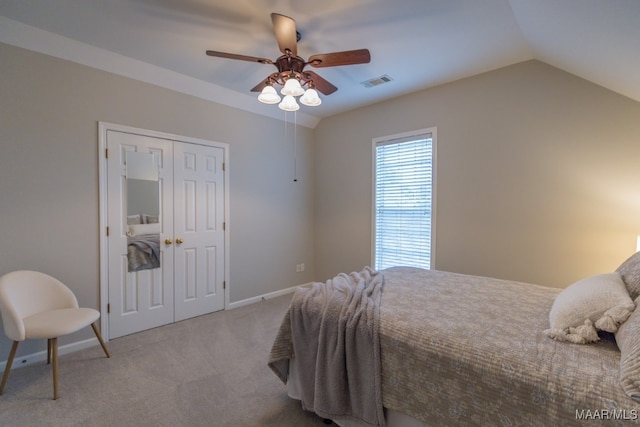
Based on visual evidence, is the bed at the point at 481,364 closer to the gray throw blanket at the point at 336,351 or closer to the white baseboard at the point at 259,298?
the gray throw blanket at the point at 336,351

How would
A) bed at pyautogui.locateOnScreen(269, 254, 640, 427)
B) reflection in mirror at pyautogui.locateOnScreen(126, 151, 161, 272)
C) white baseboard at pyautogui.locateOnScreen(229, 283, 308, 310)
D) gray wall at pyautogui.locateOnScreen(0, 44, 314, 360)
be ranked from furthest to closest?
white baseboard at pyautogui.locateOnScreen(229, 283, 308, 310)
reflection in mirror at pyautogui.locateOnScreen(126, 151, 161, 272)
gray wall at pyautogui.locateOnScreen(0, 44, 314, 360)
bed at pyautogui.locateOnScreen(269, 254, 640, 427)

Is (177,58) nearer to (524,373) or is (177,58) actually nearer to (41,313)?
(41,313)

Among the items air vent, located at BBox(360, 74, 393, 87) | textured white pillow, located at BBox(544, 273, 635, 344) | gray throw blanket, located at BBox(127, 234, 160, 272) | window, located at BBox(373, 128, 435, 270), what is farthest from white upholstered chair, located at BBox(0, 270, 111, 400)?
air vent, located at BBox(360, 74, 393, 87)

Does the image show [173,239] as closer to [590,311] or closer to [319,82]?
[319,82]

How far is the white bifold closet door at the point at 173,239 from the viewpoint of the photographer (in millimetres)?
2846

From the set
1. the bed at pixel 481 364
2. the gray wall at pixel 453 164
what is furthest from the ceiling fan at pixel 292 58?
the bed at pixel 481 364

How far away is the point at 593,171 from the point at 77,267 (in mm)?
4828

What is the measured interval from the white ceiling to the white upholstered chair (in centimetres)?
200

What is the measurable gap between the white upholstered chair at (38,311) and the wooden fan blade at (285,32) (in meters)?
2.61

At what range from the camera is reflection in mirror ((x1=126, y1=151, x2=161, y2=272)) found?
2.94m

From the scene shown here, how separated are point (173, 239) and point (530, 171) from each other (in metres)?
3.91

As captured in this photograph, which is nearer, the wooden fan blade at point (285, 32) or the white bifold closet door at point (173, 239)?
the wooden fan blade at point (285, 32)

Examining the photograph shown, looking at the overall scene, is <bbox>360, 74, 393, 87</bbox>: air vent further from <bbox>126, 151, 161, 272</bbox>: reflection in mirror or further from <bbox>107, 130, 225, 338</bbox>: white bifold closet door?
<bbox>126, 151, 161, 272</bbox>: reflection in mirror

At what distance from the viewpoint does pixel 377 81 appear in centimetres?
321
